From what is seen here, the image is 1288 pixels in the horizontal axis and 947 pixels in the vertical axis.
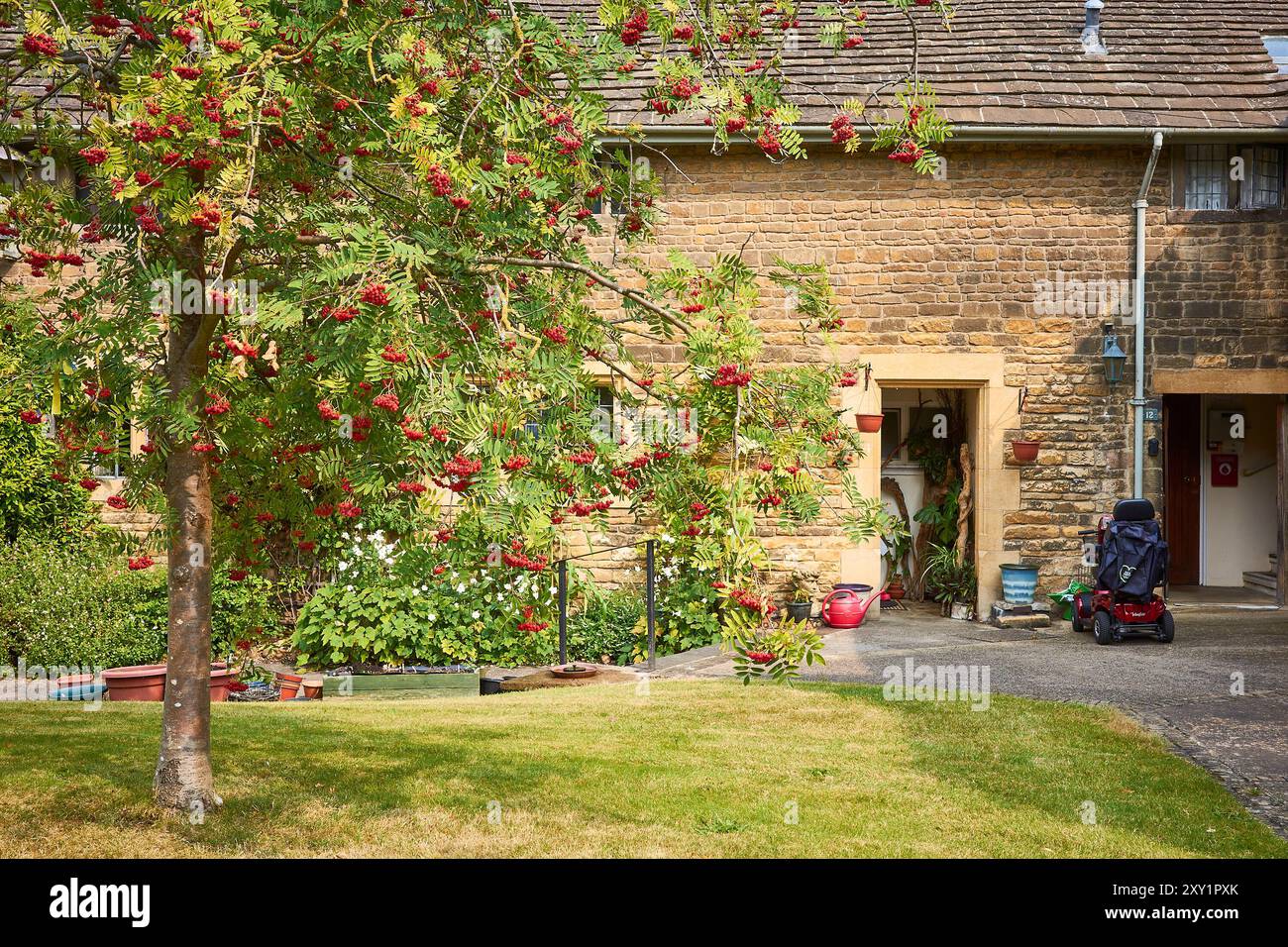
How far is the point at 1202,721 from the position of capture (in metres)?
8.62

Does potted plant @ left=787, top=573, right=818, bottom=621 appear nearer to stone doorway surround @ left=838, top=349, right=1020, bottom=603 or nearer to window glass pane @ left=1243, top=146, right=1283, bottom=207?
stone doorway surround @ left=838, top=349, right=1020, bottom=603

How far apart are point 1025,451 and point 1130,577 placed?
2007 millimetres

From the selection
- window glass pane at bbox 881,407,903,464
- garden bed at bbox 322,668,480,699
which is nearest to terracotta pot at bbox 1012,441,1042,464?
window glass pane at bbox 881,407,903,464

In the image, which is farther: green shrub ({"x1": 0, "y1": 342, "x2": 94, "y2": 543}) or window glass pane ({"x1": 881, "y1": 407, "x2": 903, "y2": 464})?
window glass pane ({"x1": 881, "y1": 407, "x2": 903, "y2": 464})

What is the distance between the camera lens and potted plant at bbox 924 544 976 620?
14008mm

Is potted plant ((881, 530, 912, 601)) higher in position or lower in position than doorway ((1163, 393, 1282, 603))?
lower

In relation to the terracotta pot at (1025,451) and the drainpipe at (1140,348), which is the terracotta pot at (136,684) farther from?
the drainpipe at (1140,348)

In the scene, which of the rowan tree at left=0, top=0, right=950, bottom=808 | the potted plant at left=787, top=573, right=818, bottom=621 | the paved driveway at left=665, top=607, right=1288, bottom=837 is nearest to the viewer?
the rowan tree at left=0, top=0, right=950, bottom=808

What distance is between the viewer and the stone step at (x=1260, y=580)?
1488 centimetres

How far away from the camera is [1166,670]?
10.5 metres

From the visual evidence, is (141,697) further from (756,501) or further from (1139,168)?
(1139,168)

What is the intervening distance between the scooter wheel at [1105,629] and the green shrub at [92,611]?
309 inches

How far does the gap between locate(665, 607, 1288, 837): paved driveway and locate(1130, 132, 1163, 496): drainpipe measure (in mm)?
1659

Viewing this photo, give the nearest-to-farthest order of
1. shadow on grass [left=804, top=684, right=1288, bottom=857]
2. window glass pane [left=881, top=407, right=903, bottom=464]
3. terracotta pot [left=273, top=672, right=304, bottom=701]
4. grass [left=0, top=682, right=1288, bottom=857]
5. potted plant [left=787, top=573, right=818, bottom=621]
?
grass [left=0, top=682, right=1288, bottom=857] < shadow on grass [left=804, top=684, right=1288, bottom=857] < terracotta pot [left=273, top=672, right=304, bottom=701] < potted plant [left=787, top=573, right=818, bottom=621] < window glass pane [left=881, top=407, right=903, bottom=464]
